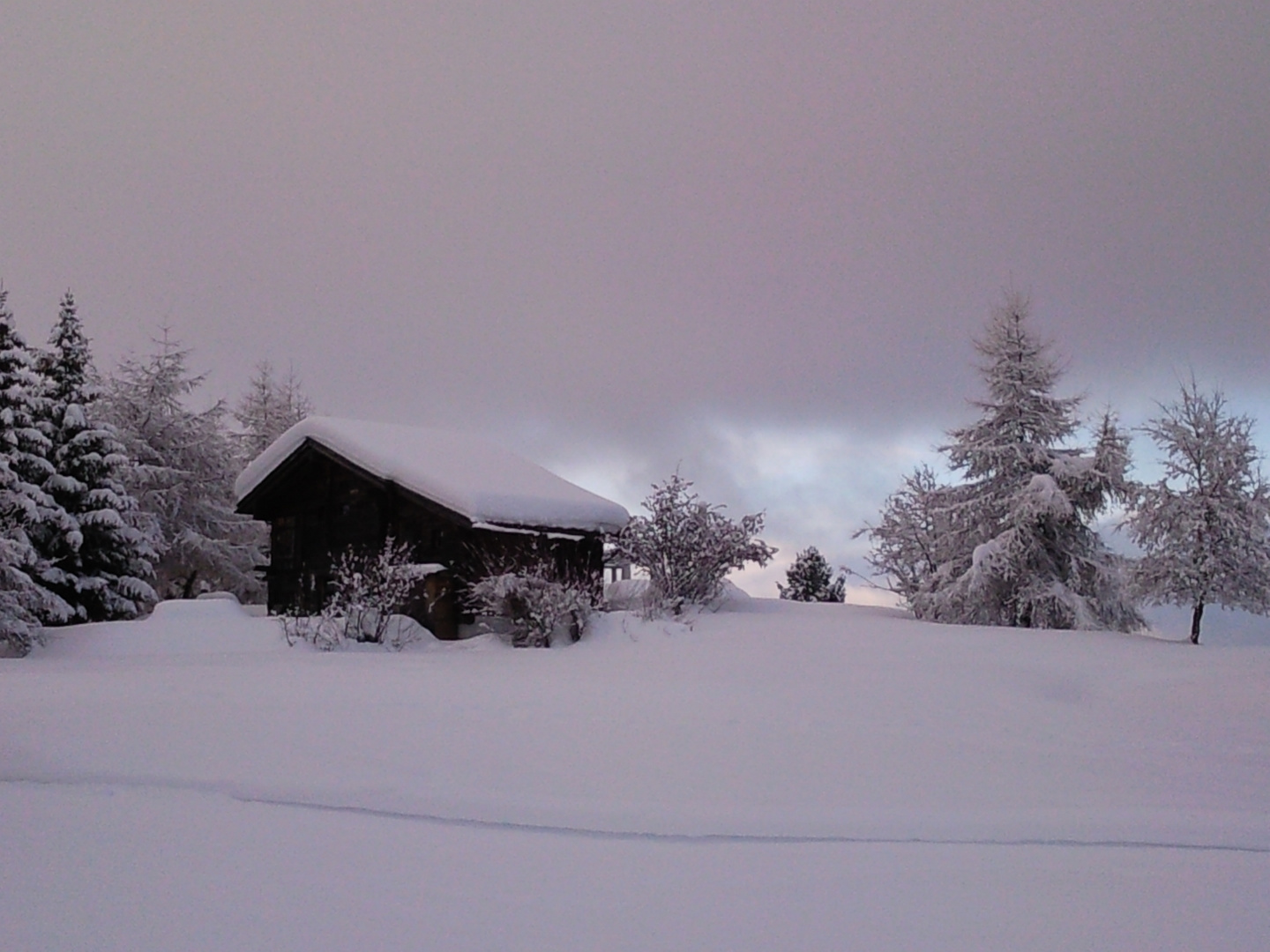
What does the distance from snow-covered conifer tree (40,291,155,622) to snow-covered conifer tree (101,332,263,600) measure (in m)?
6.36

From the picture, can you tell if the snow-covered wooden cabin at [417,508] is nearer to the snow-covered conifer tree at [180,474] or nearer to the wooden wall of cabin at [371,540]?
the wooden wall of cabin at [371,540]

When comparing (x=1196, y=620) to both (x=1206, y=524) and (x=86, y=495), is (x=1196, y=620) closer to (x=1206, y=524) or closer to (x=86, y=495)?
(x=1206, y=524)

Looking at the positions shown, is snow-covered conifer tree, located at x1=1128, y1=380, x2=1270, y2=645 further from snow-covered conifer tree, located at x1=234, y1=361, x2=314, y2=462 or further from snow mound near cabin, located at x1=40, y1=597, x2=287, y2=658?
snow-covered conifer tree, located at x1=234, y1=361, x2=314, y2=462

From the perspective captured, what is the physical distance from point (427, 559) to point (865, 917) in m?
15.8

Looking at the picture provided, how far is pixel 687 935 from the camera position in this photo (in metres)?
4.30

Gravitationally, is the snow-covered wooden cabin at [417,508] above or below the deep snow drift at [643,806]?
above

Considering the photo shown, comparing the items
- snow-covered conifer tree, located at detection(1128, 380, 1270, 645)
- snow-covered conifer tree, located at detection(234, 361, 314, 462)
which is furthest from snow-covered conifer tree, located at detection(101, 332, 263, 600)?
snow-covered conifer tree, located at detection(1128, 380, 1270, 645)

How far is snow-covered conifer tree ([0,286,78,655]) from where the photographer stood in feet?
56.6

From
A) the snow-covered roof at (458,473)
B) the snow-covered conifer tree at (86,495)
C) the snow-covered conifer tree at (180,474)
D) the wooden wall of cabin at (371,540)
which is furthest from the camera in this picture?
the snow-covered conifer tree at (180,474)

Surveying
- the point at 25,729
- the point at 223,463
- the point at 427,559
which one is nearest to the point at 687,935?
the point at 25,729

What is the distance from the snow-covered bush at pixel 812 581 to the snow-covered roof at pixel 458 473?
671 inches

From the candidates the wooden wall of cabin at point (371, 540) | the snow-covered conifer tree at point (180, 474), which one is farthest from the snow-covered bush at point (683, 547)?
the snow-covered conifer tree at point (180, 474)

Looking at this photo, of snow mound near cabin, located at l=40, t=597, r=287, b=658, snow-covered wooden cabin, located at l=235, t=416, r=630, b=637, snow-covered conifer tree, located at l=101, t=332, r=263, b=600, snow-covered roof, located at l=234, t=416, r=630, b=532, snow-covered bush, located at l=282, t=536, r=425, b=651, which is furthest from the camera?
snow-covered conifer tree, located at l=101, t=332, r=263, b=600

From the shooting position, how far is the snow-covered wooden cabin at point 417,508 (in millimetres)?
18578
